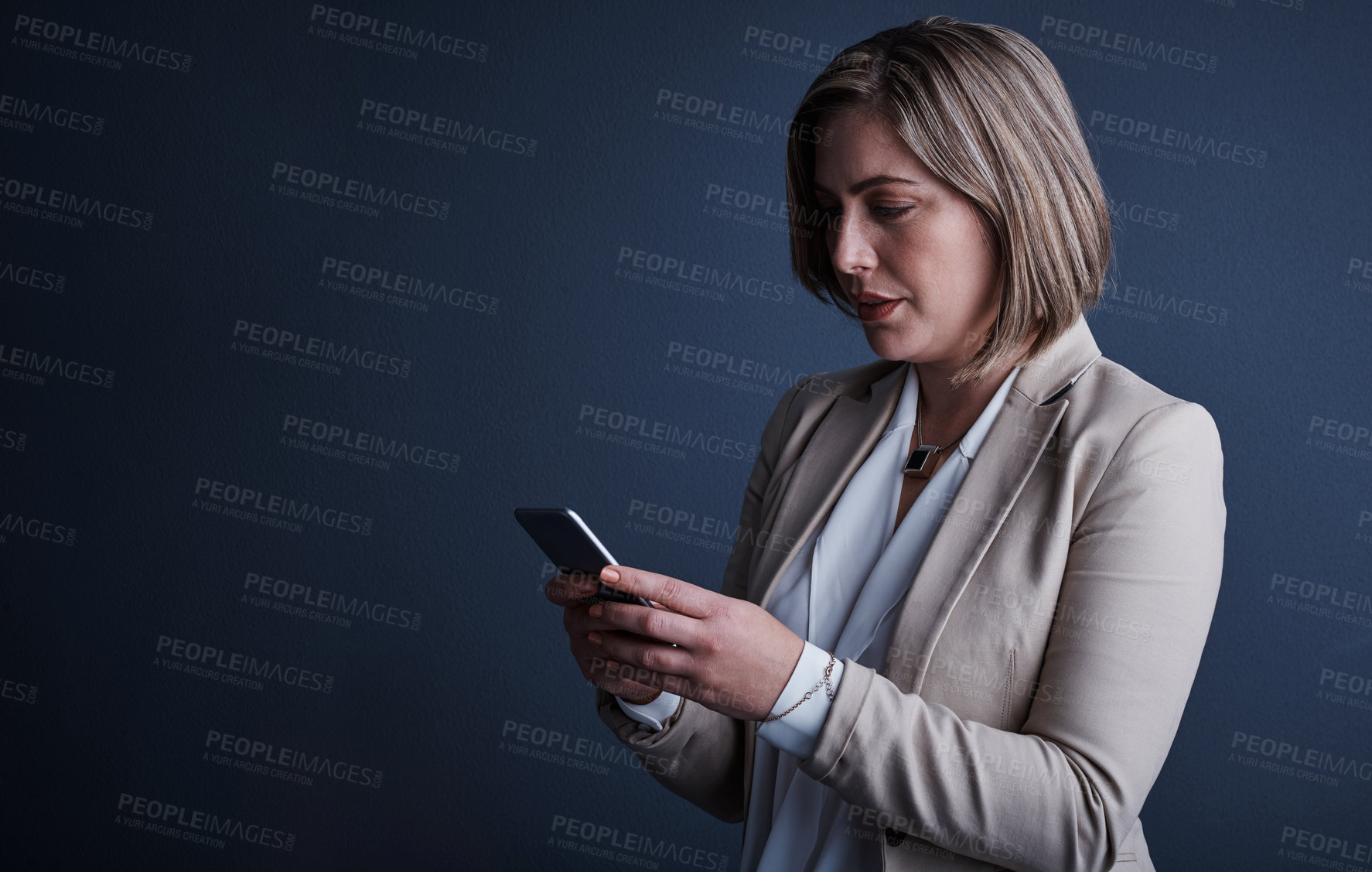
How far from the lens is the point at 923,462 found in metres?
1.44

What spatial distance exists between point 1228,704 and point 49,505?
322 centimetres

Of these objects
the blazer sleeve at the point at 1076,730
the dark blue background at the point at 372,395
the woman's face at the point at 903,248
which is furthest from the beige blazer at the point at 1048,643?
the dark blue background at the point at 372,395

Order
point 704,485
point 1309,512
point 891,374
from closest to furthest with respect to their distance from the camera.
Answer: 1. point 891,374
2. point 1309,512
3. point 704,485

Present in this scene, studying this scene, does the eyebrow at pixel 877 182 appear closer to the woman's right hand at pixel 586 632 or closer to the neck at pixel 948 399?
the neck at pixel 948 399

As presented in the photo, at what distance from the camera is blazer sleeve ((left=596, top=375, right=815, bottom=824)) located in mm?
1455

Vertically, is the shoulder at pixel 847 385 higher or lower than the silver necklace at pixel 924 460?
higher

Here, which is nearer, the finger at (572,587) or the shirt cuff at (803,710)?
the shirt cuff at (803,710)

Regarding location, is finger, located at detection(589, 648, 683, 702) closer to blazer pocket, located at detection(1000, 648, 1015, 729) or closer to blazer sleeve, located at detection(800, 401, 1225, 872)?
blazer sleeve, located at detection(800, 401, 1225, 872)

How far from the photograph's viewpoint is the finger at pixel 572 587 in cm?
120

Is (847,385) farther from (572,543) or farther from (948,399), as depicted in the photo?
(572,543)

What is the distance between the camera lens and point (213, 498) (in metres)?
2.83

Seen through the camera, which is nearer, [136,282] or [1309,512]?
[1309,512]

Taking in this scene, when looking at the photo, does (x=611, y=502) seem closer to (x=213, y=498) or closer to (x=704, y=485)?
(x=704, y=485)

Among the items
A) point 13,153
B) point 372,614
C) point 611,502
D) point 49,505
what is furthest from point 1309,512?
point 13,153
